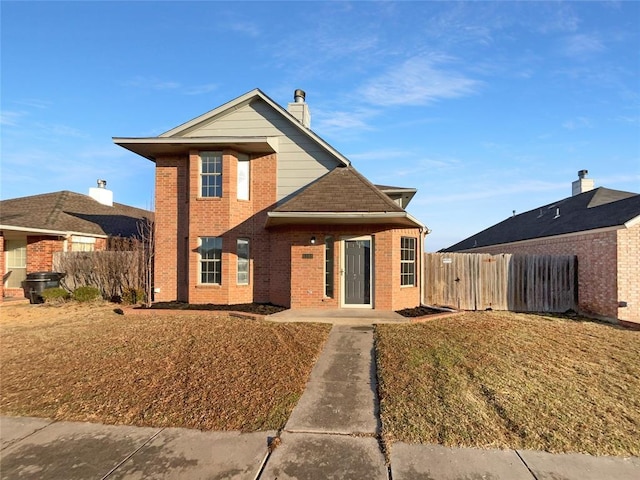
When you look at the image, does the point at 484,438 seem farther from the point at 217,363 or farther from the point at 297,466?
the point at 217,363

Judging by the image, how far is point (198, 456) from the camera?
3.56m

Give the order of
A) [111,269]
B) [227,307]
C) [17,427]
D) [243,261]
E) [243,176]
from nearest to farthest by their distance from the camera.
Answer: [17,427]
[227,307]
[243,261]
[243,176]
[111,269]

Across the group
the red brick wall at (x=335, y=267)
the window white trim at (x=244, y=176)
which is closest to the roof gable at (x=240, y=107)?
the window white trim at (x=244, y=176)

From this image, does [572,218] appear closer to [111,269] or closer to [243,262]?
[243,262]

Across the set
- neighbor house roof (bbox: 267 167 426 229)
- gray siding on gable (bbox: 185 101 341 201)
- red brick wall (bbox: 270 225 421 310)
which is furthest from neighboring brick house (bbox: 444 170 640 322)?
gray siding on gable (bbox: 185 101 341 201)

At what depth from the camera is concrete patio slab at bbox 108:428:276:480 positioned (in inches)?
130

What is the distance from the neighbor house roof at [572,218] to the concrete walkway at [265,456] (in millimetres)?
10791

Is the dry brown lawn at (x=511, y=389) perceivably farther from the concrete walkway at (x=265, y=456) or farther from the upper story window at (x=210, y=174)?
the upper story window at (x=210, y=174)

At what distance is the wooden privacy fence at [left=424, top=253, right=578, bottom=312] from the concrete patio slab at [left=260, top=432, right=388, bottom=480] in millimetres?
10098

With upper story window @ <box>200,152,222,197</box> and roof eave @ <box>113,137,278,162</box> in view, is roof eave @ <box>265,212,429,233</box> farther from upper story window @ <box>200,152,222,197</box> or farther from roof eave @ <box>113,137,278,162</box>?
roof eave @ <box>113,137,278,162</box>

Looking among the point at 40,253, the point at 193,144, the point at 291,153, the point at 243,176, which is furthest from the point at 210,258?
the point at 40,253

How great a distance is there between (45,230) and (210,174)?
892 cm

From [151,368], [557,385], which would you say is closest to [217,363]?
[151,368]

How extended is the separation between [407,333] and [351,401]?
375 cm
